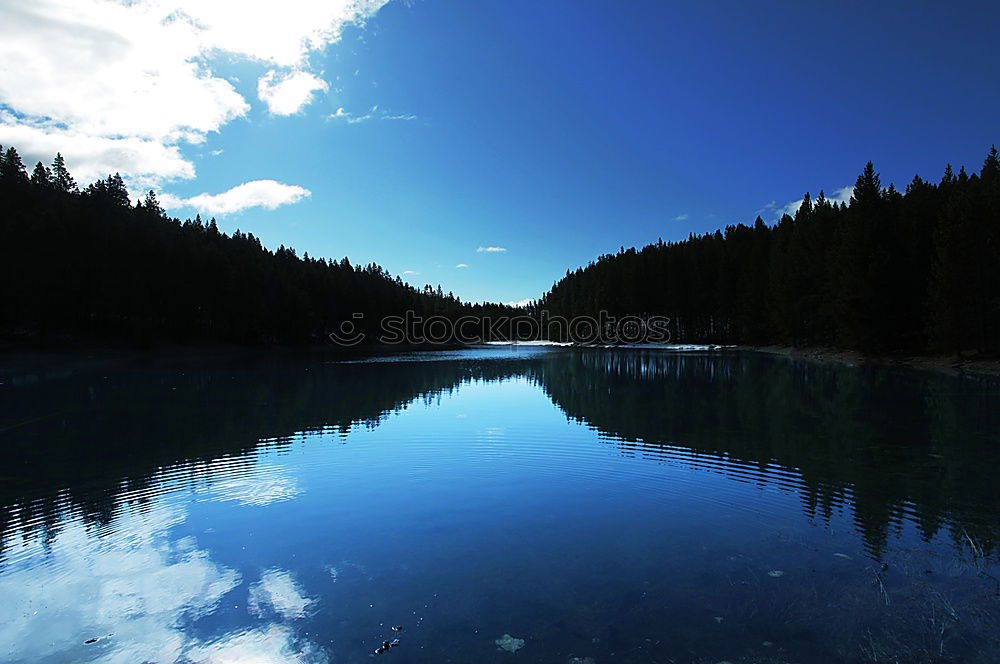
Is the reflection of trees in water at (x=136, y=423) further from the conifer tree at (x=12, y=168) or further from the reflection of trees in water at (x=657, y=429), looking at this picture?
the conifer tree at (x=12, y=168)

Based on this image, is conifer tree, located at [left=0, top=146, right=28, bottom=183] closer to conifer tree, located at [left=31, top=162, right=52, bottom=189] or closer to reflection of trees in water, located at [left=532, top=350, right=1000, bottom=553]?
conifer tree, located at [left=31, top=162, right=52, bottom=189]

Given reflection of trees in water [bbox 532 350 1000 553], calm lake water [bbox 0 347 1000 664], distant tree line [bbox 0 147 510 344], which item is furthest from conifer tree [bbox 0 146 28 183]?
reflection of trees in water [bbox 532 350 1000 553]

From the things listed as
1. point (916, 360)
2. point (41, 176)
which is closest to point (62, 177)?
point (41, 176)

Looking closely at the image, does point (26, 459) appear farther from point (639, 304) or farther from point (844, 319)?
point (639, 304)

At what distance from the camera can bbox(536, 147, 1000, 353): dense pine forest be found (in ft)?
145

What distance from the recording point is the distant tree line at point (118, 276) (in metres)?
57.7

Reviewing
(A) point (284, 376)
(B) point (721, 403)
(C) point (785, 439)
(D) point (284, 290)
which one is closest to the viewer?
(C) point (785, 439)

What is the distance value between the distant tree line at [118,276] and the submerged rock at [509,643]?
69.5 meters

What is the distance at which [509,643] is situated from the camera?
6328mm

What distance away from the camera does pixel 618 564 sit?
862 centimetres

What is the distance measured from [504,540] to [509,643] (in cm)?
351

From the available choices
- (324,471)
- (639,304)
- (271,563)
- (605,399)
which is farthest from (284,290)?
(271,563)

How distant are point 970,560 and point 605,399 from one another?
2233 cm

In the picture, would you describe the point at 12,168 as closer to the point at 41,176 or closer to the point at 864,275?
the point at 41,176
